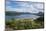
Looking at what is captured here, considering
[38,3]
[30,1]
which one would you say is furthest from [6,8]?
[38,3]

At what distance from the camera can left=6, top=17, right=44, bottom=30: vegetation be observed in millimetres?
1346

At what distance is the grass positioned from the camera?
1.35m

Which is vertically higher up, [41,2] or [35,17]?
[41,2]

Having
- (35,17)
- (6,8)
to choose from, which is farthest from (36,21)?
(6,8)

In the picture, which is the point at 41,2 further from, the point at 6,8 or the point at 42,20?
the point at 6,8

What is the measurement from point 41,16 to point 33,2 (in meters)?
0.27

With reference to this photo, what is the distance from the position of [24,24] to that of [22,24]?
0.11ft

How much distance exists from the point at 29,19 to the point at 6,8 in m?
0.40

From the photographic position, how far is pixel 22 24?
1368mm

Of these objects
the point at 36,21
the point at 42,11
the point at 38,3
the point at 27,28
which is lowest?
the point at 27,28

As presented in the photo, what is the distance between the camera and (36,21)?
1.40 meters

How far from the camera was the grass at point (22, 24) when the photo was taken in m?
1.35

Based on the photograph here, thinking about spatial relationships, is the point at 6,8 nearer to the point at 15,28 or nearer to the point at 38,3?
the point at 15,28

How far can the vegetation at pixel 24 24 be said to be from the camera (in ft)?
4.42
